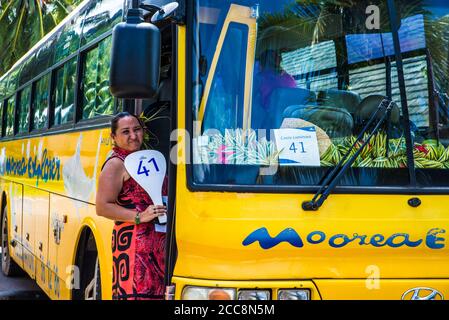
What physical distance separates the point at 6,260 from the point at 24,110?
96.1 inches

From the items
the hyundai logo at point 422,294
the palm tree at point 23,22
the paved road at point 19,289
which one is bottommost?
the paved road at point 19,289

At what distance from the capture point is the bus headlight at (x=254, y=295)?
364 cm

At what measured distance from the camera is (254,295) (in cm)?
365

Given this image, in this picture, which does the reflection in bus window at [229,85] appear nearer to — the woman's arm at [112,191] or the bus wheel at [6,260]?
the woman's arm at [112,191]

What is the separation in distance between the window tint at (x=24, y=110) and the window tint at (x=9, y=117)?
2.52 ft

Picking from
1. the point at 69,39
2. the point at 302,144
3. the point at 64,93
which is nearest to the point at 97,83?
→ the point at 64,93

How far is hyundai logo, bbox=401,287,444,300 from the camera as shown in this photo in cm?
378

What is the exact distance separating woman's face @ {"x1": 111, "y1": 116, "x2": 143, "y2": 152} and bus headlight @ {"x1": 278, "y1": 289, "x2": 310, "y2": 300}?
155 centimetres

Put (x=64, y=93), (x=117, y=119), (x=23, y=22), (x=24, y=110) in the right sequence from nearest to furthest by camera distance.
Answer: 1. (x=117, y=119)
2. (x=64, y=93)
3. (x=24, y=110)
4. (x=23, y=22)

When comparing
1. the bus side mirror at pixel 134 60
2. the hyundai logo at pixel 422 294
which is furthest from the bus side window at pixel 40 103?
the hyundai logo at pixel 422 294

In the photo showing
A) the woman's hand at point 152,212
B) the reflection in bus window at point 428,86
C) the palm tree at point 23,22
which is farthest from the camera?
the palm tree at point 23,22

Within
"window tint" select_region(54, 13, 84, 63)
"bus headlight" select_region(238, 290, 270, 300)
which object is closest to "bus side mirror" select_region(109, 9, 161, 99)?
"bus headlight" select_region(238, 290, 270, 300)

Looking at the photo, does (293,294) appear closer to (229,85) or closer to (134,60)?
(229,85)

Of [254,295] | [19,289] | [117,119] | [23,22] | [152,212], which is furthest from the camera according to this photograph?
[23,22]
